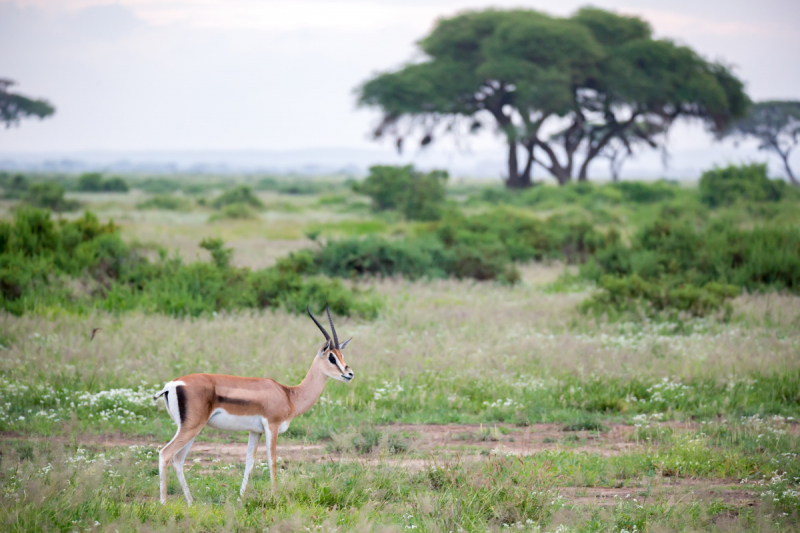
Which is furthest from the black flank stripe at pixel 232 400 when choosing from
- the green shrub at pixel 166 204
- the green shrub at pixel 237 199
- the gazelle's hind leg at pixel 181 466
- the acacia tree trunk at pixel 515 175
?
the acacia tree trunk at pixel 515 175

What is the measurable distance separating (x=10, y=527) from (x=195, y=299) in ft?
29.0

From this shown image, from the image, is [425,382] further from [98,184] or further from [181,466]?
[98,184]

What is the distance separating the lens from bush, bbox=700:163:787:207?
110 feet

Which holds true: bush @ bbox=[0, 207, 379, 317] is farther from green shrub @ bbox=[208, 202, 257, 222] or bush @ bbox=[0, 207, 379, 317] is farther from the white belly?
green shrub @ bbox=[208, 202, 257, 222]

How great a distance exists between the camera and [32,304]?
40.0 ft

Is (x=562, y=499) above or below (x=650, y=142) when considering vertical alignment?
below

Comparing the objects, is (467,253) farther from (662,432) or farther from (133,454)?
(133,454)

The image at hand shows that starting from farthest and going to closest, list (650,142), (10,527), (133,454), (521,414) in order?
(650,142), (521,414), (133,454), (10,527)

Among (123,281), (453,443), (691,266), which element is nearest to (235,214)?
(123,281)

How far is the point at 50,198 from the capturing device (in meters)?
36.7

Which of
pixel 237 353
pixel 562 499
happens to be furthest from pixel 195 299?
pixel 562 499

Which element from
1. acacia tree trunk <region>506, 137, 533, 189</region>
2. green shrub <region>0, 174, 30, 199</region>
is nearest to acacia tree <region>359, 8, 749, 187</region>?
acacia tree trunk <region>506, 137, 533, 189</region>

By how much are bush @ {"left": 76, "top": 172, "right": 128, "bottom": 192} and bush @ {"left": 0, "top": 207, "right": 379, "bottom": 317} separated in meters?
48.4

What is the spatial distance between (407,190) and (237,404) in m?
28.4
